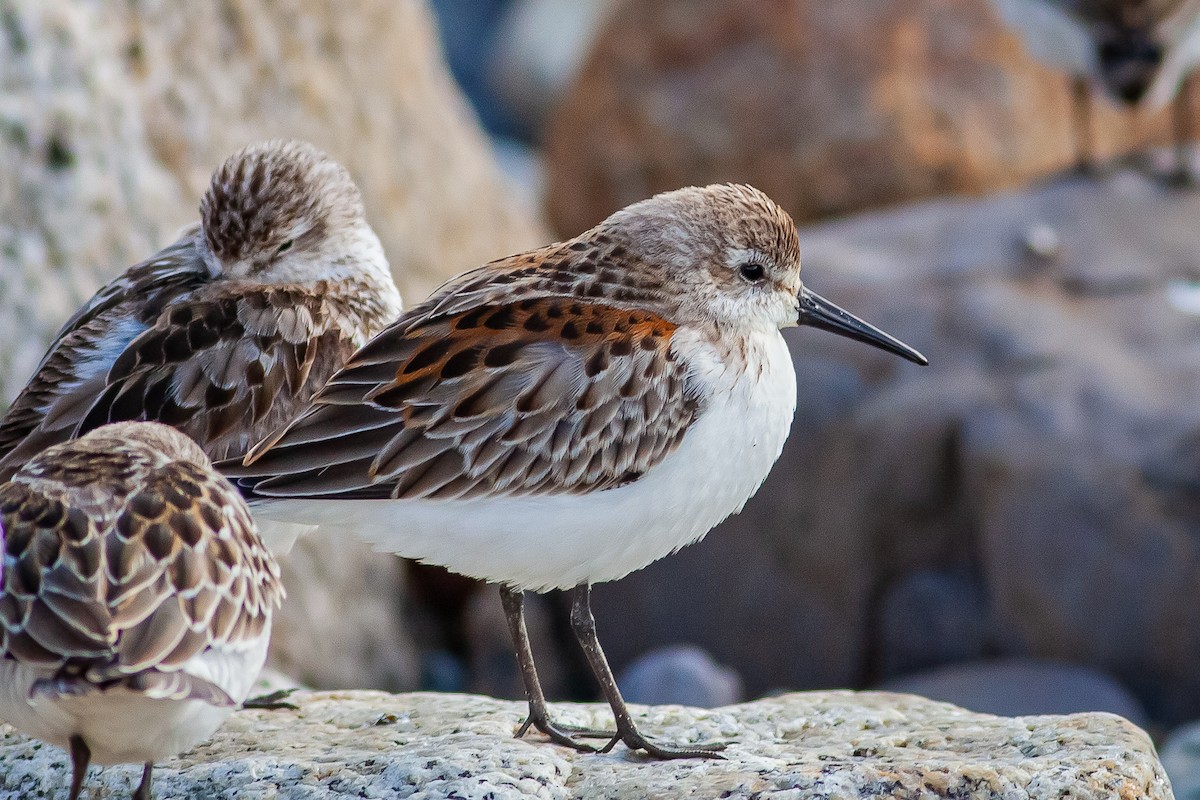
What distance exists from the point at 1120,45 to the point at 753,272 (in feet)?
27.1

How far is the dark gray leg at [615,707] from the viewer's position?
5.94m

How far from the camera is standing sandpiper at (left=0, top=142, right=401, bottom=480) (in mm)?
6516

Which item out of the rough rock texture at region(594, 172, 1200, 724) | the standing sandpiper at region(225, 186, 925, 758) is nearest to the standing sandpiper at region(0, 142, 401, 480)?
the standing sandpiper at region(225, 186, 925, 758)

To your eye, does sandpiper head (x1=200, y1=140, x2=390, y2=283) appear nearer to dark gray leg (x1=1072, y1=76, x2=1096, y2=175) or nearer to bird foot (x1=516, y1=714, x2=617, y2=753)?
bird foot (x1=516, y1=714, x2=617, y2=753)

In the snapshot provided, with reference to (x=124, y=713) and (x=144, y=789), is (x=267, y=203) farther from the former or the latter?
(x=124, y=713)

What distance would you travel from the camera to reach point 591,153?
16594 mm

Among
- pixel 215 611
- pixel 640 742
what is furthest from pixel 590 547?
pixel 215 611

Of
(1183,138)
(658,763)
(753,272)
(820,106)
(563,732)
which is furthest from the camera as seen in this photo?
(820,106)

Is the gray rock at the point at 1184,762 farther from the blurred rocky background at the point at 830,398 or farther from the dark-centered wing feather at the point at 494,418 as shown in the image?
the dark-centered wing feather at the point at 494,418

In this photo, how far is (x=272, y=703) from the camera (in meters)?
6.64

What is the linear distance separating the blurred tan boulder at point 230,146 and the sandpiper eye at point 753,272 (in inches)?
181

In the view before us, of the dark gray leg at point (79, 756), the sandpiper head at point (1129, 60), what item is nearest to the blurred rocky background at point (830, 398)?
the sandpiper head at point (1129, 60)

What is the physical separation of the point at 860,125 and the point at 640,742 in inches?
418

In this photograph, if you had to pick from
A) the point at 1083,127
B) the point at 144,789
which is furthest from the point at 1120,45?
the point at 144,789
